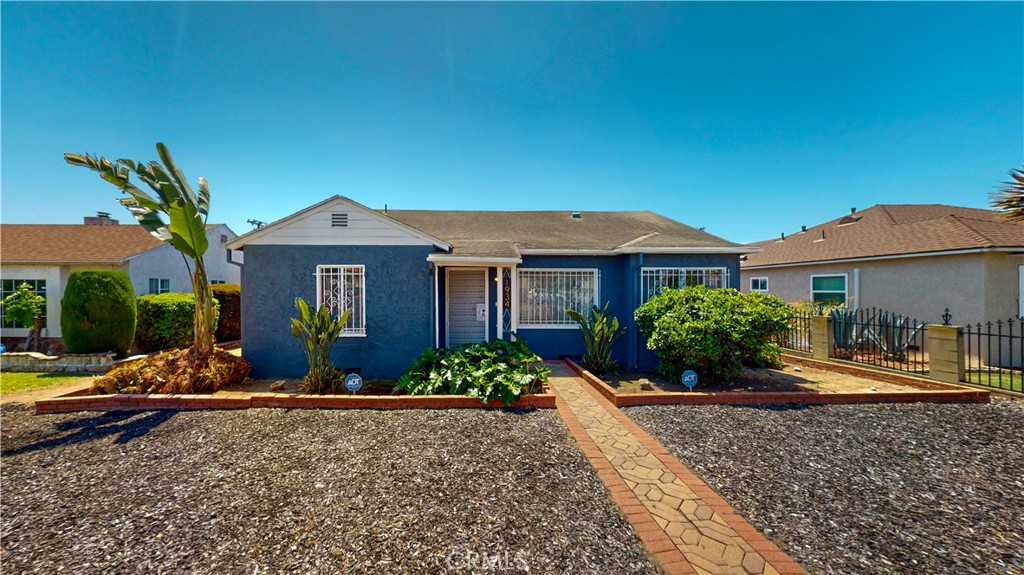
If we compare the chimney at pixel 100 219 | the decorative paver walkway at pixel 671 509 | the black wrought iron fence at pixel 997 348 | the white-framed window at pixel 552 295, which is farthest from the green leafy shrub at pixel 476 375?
the chimney at pixel 100 219

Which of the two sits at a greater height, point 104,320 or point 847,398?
point 104,320

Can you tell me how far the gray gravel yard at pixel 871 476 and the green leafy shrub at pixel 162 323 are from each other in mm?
15177

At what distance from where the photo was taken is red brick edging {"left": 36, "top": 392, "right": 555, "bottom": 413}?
20.5ft

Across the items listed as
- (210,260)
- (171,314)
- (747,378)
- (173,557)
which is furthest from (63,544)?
(210,260)

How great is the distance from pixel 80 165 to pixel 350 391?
7.18m

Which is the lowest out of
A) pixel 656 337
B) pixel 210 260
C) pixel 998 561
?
pixel 998 561

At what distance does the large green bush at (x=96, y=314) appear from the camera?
33.8ft

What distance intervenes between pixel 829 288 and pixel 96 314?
26.3 metres

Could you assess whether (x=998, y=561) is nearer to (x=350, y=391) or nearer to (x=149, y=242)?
(x=350, y=391)

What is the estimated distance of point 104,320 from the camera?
10484mm

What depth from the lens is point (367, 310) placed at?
8.37 m

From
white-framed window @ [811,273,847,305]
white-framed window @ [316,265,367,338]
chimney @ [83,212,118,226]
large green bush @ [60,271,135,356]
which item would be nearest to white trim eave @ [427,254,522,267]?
white-framed window @ [316,265,367,338]

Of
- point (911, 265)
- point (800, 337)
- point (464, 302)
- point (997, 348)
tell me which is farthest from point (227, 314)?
point (997, 348)

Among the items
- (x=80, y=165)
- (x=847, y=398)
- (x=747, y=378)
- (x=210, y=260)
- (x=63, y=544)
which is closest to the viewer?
(x=63, y=544)
